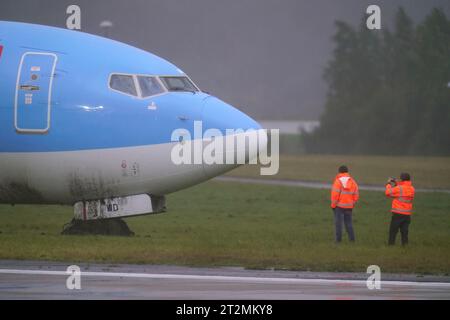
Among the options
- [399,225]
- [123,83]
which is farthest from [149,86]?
[399,225]

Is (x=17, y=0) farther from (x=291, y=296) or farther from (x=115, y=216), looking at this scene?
(x=291, y=296)

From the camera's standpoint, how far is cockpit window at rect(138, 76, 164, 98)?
2147cm

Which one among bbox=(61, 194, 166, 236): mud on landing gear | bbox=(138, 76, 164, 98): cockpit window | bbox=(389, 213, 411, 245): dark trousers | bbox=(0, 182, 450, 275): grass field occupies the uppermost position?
bbox=(138, 76, 164, 98): cockpit window

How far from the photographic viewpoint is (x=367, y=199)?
126ft

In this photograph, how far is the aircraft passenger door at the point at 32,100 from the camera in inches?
820

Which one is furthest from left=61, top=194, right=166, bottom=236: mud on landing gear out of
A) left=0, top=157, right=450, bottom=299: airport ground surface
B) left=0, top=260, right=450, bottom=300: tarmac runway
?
left=0, top=260, right=450, bottom=300: tarmac runway

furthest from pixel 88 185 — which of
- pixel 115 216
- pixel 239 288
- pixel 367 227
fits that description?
pixel 367 227

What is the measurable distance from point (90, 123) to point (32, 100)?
3.84 feet

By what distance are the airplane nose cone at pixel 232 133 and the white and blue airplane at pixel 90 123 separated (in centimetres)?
3

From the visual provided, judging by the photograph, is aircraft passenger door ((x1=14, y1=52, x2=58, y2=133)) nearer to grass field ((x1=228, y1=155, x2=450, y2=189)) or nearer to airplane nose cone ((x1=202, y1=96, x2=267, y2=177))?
airplane nose cone ((x1=202, y1=96, x2=267, y2=177))

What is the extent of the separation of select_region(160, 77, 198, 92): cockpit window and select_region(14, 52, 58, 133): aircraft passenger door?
7.64ft

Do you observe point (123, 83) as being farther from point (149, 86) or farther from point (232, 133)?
point (232, 133)

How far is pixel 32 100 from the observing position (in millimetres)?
20828

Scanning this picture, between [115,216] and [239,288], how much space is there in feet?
20.5
